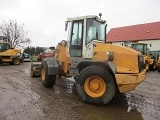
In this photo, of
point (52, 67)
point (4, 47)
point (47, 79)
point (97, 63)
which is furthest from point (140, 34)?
point (97, 63)

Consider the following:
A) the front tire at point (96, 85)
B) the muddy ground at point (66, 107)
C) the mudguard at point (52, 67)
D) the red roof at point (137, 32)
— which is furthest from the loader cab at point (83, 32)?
the red roof at point (137, 32)

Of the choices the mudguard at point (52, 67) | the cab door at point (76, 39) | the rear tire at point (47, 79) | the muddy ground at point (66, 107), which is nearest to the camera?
the muddy ground at point (66, 107)

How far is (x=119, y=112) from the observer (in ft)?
19.2

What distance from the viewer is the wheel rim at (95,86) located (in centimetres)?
645

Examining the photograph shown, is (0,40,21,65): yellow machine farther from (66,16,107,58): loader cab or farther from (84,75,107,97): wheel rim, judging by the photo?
(84,75,107,97): wheel rim

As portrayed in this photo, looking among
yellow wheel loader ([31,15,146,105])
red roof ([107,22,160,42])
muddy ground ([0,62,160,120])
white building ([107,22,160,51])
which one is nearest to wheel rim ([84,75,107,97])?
yellow wheel loader ([31,15,146,105])

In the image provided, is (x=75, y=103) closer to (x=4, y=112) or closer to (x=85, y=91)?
(x=85, y=91)

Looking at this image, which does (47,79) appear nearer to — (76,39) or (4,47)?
(76,39)

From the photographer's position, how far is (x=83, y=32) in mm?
7309

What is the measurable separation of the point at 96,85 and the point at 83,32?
1884mm

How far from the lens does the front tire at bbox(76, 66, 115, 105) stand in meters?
6.25

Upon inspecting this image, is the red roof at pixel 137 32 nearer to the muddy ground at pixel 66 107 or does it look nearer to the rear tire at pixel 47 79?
the rear tire at pixel 47 79

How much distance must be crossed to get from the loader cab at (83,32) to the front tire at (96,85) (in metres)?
1.00

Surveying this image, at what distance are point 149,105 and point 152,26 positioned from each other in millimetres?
30219
